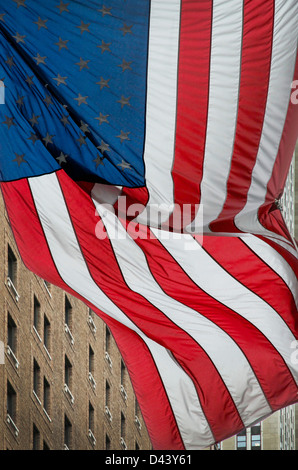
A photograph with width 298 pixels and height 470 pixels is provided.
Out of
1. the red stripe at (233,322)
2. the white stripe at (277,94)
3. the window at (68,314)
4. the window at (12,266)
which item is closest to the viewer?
the white stripe at (277,94)

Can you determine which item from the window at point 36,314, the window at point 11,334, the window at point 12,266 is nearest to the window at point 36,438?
the window at point 11,334

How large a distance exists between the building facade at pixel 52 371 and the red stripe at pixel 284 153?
72.5 feet

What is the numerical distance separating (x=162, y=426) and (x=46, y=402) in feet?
80.9

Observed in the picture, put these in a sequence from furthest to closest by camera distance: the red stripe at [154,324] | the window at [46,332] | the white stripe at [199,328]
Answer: the window at [46,332] < the white stripe at [199,328] < the red stripe at [154,324]

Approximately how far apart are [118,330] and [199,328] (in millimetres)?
1212

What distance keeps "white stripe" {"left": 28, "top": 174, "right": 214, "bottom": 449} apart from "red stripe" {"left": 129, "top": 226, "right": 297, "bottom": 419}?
0.83 meters

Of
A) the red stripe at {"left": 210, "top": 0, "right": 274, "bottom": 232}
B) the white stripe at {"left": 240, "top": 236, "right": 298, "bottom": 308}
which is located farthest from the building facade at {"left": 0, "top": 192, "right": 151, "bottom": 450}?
the red stripe at {"left": 210, "top": 0, "right": 274, "bottom": 232}

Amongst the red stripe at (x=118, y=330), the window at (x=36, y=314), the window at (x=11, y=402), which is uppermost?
the red stripe at (x=118, y=330)

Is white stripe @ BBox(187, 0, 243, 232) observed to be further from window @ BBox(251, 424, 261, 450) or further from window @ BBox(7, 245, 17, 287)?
window @ BBox(251, 424, 261, 450)

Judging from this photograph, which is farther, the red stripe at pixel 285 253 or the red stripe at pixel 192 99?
the red stripe at pixel 285 253

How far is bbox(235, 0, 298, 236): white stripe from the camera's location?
14475 mm

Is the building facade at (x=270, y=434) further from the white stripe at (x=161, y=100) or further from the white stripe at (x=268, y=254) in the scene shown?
the white stripe at (x=161, y=100)

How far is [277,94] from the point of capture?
48.1 feet

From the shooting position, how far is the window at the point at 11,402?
37178 millimetres
